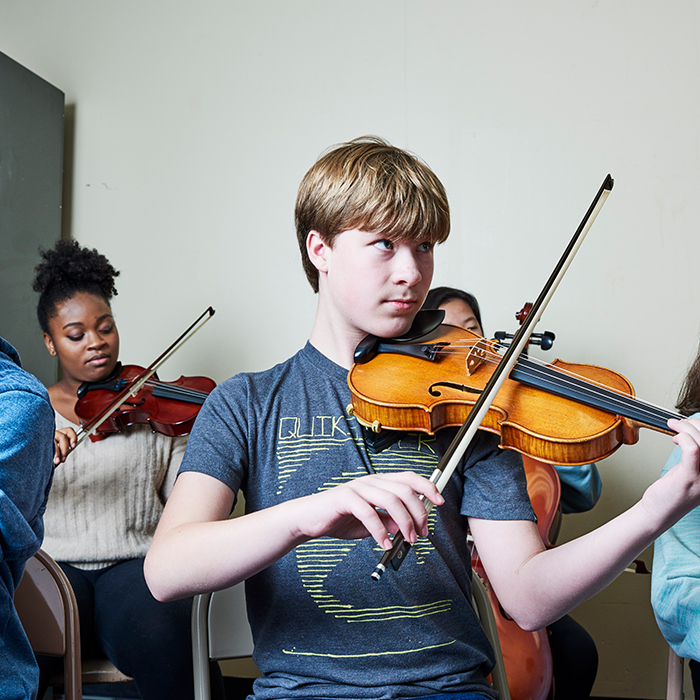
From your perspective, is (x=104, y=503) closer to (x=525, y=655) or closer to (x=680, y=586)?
(x=525, y=655)

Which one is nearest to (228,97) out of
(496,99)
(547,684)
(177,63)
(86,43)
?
(177,63)

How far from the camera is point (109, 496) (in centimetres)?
158

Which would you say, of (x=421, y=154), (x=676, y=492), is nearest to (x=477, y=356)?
(x=676, y=492)

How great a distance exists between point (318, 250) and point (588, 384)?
394 millimetres

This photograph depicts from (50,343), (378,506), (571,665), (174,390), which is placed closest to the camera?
(378,506)

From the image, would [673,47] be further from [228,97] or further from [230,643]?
[230,643]

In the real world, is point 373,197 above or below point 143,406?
above

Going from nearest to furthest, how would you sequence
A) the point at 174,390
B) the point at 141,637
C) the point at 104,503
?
the point at 141,637 → the point at 104,503 → the point at 174,390

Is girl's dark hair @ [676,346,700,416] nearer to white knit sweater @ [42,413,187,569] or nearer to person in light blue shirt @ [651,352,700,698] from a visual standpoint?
person in light blue shirt @ [651,352,700,698]

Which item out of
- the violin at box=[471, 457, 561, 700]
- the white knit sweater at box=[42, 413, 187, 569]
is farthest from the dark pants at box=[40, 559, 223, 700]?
the violin at box=[471, 457, 561, 700]

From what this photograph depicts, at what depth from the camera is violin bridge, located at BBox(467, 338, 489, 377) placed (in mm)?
930

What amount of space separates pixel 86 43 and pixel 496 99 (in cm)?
131

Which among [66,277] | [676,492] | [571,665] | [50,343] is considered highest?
[66,277]

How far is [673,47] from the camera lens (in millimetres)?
1867
